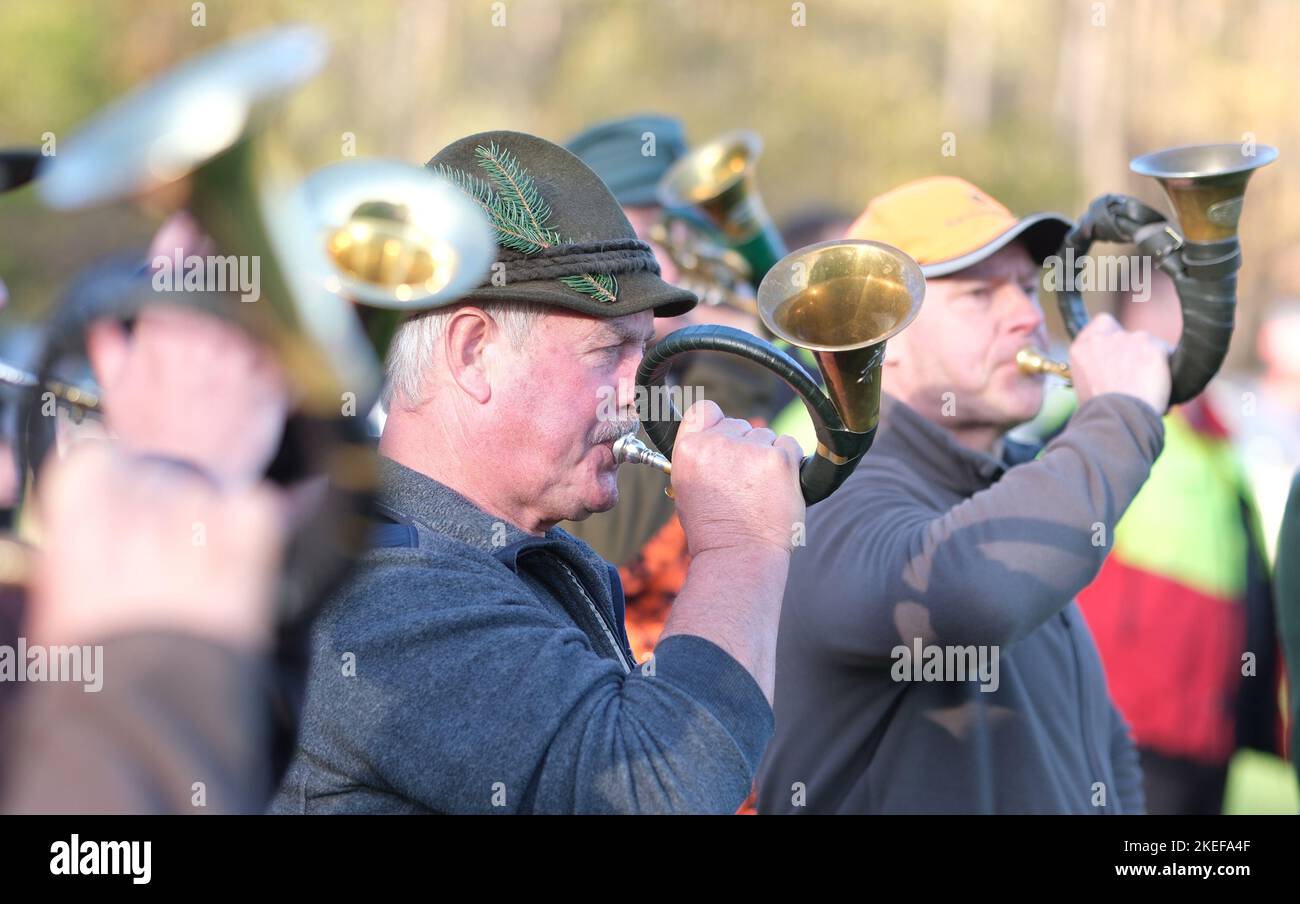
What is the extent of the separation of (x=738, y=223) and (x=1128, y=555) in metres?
1.63

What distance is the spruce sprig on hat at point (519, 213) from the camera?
2.19 metres

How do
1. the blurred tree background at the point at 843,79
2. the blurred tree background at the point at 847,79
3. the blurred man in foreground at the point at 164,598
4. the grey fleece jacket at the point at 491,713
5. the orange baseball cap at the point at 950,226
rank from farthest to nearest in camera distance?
the blurred tree background at the point at 847,79 → the blurred tree background at the point at 843,79 → the orange baseball cap at the point at 950,226 → the grey fleece jacket at the point at 491,713 → the blurred man in foreground at the point at 164,598

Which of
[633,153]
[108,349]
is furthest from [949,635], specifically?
[633,153]

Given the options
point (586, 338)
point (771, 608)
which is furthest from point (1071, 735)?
point (586, 338)

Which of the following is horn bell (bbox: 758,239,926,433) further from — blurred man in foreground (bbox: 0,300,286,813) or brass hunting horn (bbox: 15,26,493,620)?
blurred man in foreground (bbox: 0,300,286,813)

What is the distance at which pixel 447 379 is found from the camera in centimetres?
225

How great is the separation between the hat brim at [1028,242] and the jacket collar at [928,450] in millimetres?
311

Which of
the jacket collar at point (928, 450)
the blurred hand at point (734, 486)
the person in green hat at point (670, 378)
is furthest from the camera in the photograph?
the person in green hat at point (670, 378)

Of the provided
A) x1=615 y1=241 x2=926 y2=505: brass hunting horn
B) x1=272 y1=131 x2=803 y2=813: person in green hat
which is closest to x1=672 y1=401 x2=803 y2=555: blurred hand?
x1=272 y1=131 x2=803 y2=813: person in green hat

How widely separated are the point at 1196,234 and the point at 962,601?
1090mm

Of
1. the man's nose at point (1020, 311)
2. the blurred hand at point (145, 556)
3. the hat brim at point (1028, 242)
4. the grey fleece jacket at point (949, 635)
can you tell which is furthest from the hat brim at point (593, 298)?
the man's nose at point (1020, 311)

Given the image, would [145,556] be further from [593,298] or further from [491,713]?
[593,298]

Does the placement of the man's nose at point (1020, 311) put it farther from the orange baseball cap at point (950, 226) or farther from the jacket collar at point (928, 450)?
the jacket collar at point (928, 450)
